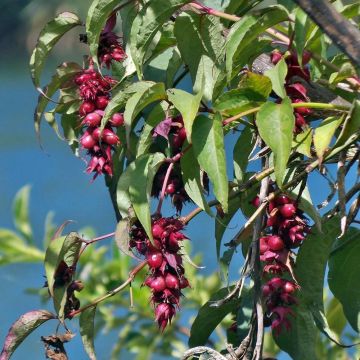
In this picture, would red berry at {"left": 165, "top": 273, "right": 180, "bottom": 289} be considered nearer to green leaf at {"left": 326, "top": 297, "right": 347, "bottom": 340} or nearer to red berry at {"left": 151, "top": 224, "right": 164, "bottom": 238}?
red berry at {"left": 151, "top": 224, "right": 164, "bottom": 238}

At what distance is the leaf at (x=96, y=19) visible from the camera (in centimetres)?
77

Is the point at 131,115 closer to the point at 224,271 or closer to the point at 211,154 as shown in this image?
the point at 211,154

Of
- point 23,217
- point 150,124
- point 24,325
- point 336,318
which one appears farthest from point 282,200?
point 23,217

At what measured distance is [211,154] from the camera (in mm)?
655

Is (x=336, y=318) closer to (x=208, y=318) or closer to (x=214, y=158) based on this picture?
(x=208, y=318)

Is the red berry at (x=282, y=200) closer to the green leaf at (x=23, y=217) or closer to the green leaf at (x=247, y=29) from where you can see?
the green leaf at (x=247, y=29)

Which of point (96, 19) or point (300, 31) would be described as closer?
point (300, 31)

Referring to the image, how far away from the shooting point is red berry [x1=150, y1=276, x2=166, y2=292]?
71 cm

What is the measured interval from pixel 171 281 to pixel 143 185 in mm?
69

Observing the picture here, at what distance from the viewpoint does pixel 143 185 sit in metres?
0.71

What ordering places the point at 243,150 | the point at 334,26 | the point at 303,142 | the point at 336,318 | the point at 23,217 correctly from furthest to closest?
the point at 23,217 → the point at 336,318 → the point at 243,150 → the point at 303,142 → the point at 334,26

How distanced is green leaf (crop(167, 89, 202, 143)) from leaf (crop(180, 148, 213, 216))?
48 mm

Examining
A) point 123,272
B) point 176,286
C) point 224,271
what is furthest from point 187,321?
point 176,286

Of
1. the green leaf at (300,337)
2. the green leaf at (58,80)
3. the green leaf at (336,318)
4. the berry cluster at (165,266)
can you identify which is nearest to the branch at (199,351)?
the berry cluster at (165,266)
